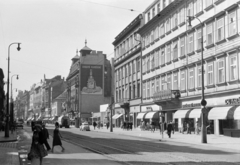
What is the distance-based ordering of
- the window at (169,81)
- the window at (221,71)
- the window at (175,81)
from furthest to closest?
the window at (169,81), the window at (175,81), the window at (221,71)

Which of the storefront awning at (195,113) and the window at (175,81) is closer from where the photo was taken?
the storefront awning at (195,113)

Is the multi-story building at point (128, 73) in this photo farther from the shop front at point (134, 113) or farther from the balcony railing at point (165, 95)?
the balcony railing at point (165, 95)

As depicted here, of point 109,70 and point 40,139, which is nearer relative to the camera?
point 40,139

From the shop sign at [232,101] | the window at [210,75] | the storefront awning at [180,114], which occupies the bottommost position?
the storefront awning at [180,114]

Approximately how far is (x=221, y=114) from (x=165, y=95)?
15266mm

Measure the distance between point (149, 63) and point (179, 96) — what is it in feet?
45.8

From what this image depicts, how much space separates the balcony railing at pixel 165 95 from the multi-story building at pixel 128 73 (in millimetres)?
10866

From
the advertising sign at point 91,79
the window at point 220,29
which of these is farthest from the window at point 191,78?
the advertising sign at point 91,79

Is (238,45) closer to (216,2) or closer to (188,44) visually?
(216,2)

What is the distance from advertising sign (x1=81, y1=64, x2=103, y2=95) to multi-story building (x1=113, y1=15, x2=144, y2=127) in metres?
27.4

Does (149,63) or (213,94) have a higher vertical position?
(149,63)

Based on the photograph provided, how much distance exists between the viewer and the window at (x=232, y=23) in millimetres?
35688

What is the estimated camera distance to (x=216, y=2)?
3925cm

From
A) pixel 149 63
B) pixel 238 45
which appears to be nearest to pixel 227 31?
pixel 238 45
